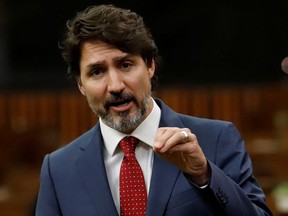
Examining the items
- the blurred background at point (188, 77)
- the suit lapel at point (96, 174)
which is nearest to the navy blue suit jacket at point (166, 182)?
the suit lapel at point (96, 174)

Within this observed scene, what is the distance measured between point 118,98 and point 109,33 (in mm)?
160

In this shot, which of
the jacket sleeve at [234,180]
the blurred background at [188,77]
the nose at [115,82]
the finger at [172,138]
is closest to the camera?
the finger at [172,138]

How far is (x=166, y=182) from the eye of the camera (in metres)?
1.86

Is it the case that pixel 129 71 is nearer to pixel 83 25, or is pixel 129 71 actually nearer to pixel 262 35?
pixel 83 25

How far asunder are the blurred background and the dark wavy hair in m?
3.92

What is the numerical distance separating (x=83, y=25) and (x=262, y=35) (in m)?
4.39

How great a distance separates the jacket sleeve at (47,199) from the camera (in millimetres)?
1907

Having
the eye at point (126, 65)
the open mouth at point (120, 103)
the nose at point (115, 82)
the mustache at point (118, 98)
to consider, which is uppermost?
the eye at point (126, 65)

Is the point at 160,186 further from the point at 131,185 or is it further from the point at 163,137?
the point at 163,137

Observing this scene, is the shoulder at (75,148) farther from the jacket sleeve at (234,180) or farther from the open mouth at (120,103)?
the jacket sleeve at (234,180)

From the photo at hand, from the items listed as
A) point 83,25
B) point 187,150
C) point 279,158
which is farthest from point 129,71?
point 279,158

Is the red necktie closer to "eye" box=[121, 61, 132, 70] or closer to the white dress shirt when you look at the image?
the white dress shirt

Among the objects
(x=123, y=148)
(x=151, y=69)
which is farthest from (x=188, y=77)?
(x=123, y=148)

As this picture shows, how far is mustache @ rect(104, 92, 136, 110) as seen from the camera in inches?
72.1
